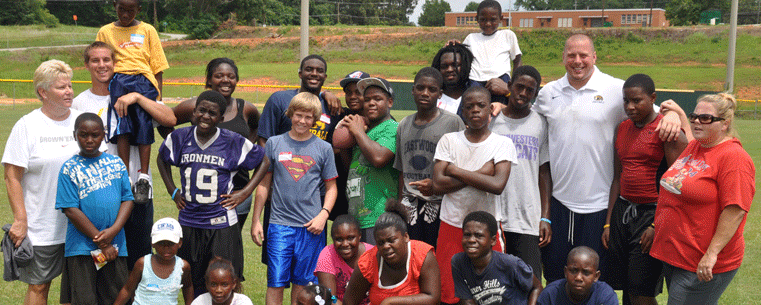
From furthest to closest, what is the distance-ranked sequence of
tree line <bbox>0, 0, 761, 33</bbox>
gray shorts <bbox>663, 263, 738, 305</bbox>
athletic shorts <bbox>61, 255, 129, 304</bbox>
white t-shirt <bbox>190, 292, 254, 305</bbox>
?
tree line <bbox>0, 0, 761, 33</bbox> → athletic shorts <bbox>61, 255, 129, 304</bbox> → white t-shirt <bbox>190, 292, 254, 305</bbox> → gray shorts <bbox>663, 263, 738, 305</bbox>

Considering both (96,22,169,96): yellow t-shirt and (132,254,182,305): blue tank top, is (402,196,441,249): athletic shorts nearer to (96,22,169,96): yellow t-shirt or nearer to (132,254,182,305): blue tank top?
(132,254,182,305): blue tank top

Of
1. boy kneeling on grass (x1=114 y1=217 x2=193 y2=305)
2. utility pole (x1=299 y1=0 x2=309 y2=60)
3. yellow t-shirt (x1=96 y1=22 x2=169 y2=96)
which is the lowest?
boy kneeling on grass (x1=114 y1=217 x2=193 y2=305)

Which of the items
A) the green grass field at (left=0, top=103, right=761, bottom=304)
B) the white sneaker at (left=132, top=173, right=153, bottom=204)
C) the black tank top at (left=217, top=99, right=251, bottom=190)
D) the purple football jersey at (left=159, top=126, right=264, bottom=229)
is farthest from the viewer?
the green grass field at (left=0, top=103, right=761, bottom=304)

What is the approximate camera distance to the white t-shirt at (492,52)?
691 centimetres

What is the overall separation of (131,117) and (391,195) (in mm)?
2382

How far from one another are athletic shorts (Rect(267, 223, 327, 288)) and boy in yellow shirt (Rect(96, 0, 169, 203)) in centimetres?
118

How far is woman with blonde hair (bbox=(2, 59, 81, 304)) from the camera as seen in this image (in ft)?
15.6

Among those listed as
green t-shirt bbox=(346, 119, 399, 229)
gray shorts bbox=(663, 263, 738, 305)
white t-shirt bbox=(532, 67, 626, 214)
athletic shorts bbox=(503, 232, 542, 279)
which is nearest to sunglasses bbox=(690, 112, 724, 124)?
white t-shirt bbox=(532, 67, 626, 214)

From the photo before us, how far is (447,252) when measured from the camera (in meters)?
4.75

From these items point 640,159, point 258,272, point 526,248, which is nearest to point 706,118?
point 640,159

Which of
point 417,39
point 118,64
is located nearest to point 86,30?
point 417,39

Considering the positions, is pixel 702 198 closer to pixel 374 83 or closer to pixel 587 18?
pixel 374 83

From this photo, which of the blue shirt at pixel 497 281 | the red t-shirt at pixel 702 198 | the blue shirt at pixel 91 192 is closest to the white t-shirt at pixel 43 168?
the blue shirt at pixel 91 192

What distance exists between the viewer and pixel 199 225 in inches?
198
